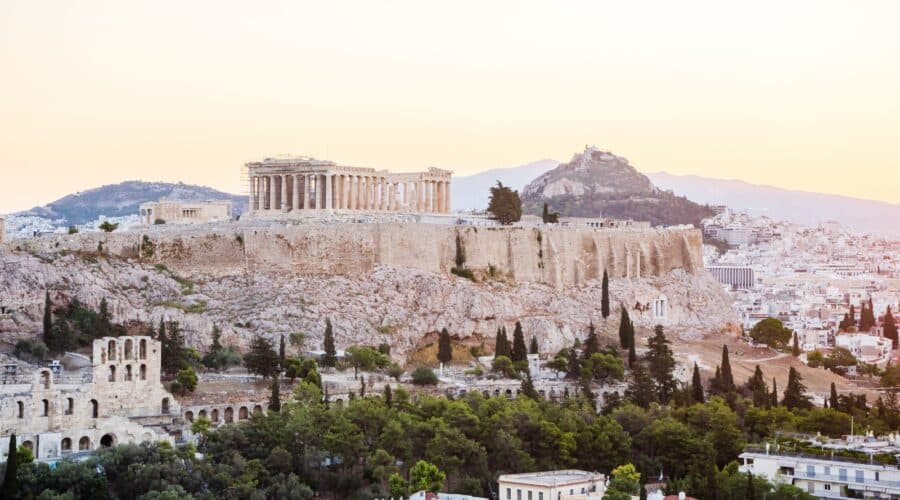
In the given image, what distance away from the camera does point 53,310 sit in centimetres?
6094

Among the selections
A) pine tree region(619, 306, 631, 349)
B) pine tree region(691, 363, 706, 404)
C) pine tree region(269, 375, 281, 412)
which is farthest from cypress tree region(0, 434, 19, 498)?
pine tree region(619, 306, 631, 349)

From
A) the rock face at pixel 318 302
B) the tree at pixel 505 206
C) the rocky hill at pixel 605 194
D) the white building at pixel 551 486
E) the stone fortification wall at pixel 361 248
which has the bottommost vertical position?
the white building at pixel 551 486

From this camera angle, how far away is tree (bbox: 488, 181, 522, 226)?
82250 millimetres

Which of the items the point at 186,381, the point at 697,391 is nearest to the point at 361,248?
→ the point at 697,391

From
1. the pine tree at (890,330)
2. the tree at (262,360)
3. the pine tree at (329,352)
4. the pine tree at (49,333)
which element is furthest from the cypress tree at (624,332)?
the pine tree at (890,330)

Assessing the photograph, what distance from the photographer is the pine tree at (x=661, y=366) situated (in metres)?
64.8

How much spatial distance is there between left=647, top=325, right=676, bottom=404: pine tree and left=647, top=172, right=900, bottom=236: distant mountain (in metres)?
108

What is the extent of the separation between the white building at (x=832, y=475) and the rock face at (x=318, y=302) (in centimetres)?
2139

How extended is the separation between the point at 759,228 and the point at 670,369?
9402 centimetres

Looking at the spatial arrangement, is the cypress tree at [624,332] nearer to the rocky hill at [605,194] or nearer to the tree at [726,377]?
the tree at [726,377]

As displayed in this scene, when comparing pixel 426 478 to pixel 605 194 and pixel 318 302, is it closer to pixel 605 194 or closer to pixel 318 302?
pixel 318 302

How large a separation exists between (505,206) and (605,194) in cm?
5971

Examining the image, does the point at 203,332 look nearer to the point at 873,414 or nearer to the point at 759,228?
the point at 873,414

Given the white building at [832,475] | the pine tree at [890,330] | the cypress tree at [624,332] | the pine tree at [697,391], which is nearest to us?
the white building at [832,475]
